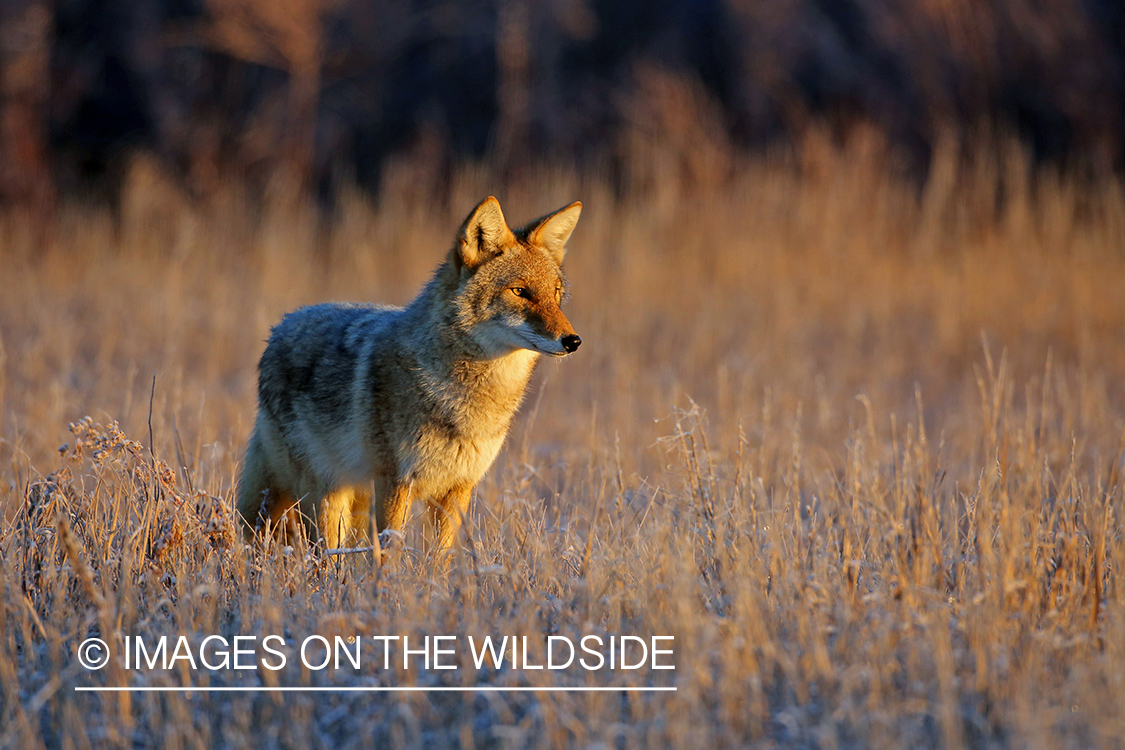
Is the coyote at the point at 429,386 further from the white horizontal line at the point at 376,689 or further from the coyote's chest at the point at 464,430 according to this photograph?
the white horizontal line at the point at 376,689

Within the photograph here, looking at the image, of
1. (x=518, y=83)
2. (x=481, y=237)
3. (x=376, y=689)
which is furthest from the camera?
(x=518, y=83)

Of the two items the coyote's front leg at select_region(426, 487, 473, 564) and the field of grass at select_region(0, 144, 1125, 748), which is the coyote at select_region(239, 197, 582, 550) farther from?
the field of grass at select_region(0, 144, 1125, 748)

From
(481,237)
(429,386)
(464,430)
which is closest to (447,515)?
(464,430)

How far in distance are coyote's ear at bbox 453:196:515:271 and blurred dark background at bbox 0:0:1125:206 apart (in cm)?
938

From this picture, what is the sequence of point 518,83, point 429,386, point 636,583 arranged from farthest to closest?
1. point 518,83
2. point 429,386
3. point 636,583

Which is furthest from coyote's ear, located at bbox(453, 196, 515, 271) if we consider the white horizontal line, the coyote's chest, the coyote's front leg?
the white horizontal line

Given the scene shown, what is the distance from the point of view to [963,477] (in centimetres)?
693

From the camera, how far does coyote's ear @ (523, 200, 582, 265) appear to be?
15.8ft

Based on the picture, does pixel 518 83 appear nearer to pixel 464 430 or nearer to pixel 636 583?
pixel 464 430

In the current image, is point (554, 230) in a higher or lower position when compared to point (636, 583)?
higher

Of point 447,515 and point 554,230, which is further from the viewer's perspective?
point 554,230

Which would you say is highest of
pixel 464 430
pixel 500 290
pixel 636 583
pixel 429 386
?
pixel 500 290

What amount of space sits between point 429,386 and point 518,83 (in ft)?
43.7

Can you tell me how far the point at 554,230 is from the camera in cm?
489
